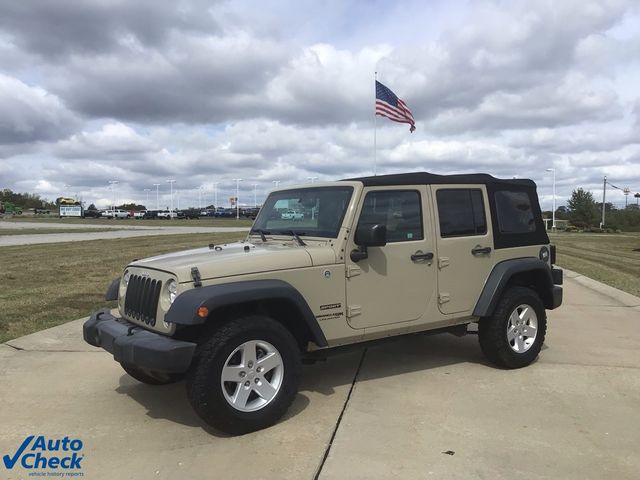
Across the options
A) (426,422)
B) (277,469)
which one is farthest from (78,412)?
(426,422)

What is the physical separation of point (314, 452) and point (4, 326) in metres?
5.12

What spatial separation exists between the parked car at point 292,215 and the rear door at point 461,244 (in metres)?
1.18

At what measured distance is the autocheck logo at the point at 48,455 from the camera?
3348mm

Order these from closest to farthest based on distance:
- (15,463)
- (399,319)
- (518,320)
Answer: (15,463) < (399,319) < (518,320)

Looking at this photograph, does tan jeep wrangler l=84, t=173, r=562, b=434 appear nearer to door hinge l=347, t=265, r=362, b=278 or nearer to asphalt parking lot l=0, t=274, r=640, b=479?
door hinge l=347, t=265, r=362, b=278

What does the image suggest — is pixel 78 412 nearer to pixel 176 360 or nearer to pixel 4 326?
pixel 176 360

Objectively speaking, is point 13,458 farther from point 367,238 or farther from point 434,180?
point 434,180

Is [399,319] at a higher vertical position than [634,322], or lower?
higher

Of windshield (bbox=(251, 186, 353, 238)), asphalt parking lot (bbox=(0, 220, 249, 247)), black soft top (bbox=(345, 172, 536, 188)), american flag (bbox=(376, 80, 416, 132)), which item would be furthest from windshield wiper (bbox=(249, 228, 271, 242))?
asphalt parking lot (bbox=(0, 220, 249, 247))

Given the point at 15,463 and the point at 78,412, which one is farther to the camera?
the point at 78,412

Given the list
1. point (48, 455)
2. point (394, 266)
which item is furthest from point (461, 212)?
point (48, 455)

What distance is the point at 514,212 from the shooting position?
5.50 meters

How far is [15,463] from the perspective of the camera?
3.40m

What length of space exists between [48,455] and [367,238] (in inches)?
101
